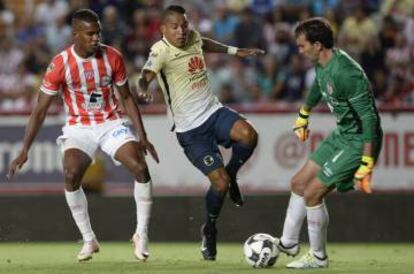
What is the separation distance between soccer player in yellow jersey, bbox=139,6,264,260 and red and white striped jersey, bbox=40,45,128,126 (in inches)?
13.9

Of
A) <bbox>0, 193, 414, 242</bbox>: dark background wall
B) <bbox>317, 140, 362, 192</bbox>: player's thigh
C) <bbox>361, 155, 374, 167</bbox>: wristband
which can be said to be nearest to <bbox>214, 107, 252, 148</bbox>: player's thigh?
<bbox>317, 140, 362, 192</bbox>: player's thigh

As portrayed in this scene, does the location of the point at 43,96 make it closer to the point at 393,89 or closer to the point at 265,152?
the point at 265,152

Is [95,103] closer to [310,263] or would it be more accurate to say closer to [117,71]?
[117,71]

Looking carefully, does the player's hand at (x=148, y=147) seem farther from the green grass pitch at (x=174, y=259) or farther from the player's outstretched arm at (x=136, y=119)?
the green grass pitch at (x=174, y=259)

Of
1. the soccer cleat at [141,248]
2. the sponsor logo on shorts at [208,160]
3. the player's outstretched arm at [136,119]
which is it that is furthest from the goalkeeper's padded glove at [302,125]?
the soccer cleat at [141,248]

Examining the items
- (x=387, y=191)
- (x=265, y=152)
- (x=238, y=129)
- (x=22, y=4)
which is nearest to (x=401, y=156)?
A: (x=387, y=191)

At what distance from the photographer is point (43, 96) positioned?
10.9 metres

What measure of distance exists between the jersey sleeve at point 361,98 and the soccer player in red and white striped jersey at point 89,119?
2.07m

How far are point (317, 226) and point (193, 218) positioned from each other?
475cm

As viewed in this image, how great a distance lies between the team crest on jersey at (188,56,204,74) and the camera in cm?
1120

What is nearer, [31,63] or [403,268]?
[403,268]

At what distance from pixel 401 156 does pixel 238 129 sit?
4470 mm

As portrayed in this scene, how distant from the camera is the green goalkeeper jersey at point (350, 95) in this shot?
9633 mm

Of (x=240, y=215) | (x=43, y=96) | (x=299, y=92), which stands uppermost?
(x=43, y=96)
